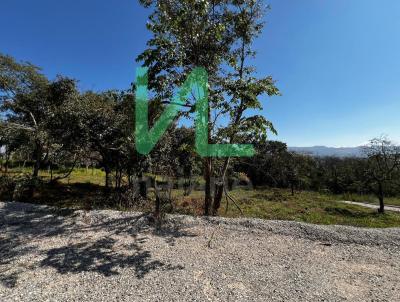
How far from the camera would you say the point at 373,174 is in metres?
18.8

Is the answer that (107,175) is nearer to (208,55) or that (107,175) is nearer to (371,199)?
(208,55)

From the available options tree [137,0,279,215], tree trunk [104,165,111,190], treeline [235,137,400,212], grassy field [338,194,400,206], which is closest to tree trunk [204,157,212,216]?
tree [137,0,279,215]

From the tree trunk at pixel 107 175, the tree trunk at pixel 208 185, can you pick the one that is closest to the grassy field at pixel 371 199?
the tree trunk at pixel 208 185

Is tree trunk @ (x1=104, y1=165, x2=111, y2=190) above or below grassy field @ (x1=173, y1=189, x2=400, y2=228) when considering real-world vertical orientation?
above

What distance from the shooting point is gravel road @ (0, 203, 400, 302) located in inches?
175

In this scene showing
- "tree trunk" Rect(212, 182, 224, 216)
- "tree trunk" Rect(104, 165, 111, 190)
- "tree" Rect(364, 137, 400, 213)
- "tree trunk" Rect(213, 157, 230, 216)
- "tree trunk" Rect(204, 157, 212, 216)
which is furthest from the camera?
"tree" Rect(364, 137, 400, 213)

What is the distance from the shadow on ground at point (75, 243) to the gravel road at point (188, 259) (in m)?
0.02

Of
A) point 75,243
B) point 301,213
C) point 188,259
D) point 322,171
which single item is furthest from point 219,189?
point 322,171

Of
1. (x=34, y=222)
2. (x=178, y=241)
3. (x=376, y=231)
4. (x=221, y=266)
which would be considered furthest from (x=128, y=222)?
(x=376, y=231)

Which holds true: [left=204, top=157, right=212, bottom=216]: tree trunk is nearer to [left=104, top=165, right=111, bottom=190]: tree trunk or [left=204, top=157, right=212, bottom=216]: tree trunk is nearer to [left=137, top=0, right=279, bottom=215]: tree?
[left=137, top=0, right=279, bottom=215]: tree

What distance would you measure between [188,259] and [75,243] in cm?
271

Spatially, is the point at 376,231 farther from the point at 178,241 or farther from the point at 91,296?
the point at 91,296

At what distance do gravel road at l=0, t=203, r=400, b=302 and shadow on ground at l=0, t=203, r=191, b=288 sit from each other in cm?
2

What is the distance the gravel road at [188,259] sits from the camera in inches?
175
